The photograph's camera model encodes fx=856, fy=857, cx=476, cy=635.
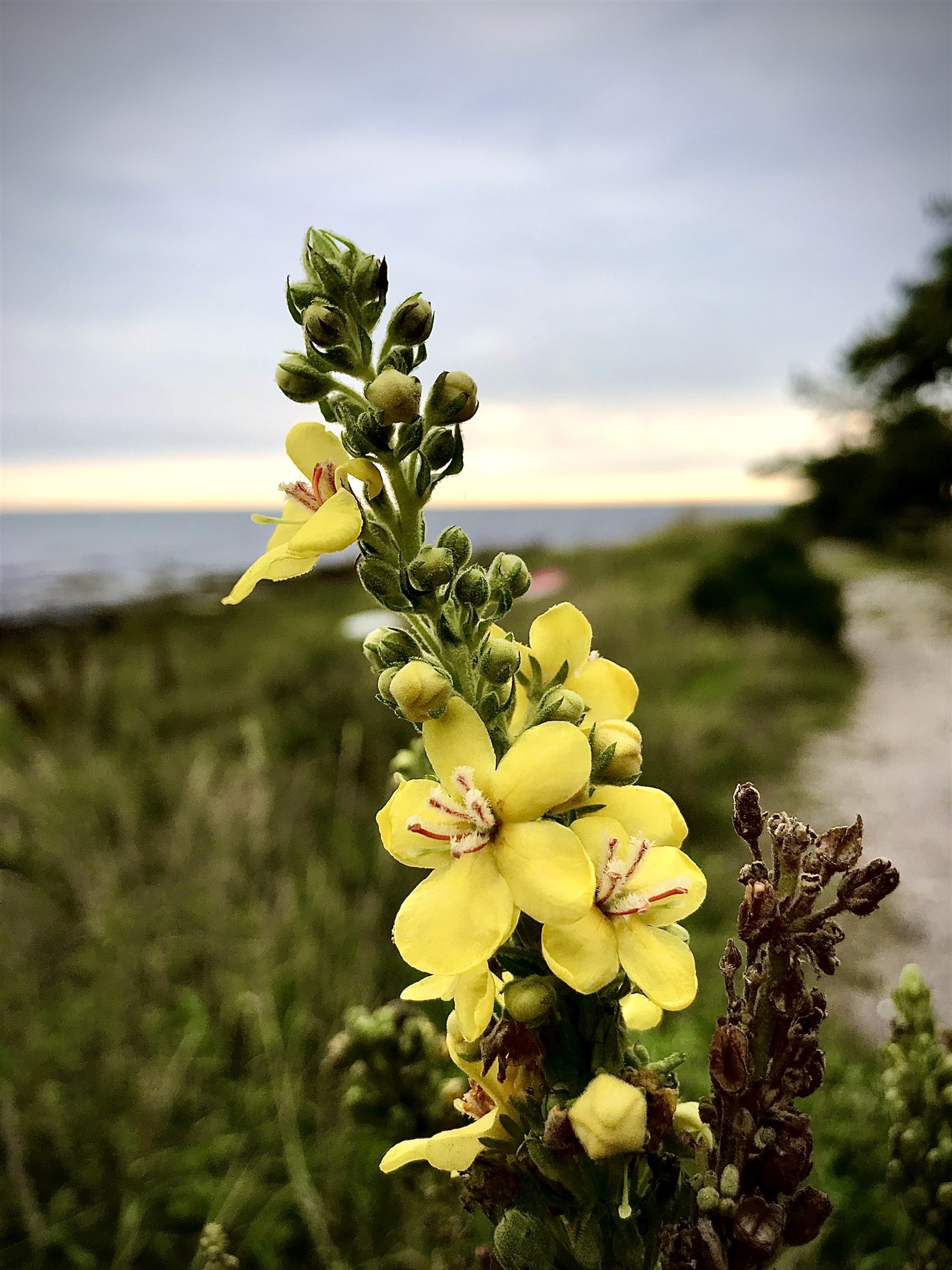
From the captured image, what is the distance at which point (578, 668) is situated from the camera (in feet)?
3.06

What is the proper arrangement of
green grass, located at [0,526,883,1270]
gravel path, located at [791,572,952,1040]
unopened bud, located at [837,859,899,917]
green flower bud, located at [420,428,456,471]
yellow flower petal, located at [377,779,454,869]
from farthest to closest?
gravel path, located at [791,572,952,1040] → green grass, located at [0,526,883,1270] → green flower bud, located at [420,428,456,471] → yellow flower petal, located at [377,779,454,869] → unopened bud, located at [837,859,899,917]

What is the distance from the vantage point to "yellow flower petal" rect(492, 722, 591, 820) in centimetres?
74

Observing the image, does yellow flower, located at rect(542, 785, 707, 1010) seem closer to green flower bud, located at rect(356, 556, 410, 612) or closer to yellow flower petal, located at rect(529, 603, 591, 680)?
yellow flower petal, located at rect(529, 603, 591, 680)

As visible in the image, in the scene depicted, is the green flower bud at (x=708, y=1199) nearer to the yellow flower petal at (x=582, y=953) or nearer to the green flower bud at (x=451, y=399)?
the yellow flower petal at (x=582, y=953)

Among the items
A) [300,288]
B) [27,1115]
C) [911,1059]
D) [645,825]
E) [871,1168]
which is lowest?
[27,1115]

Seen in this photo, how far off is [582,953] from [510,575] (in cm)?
38

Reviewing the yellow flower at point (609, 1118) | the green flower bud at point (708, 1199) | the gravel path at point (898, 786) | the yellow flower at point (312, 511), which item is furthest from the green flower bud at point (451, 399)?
the gravel path at point (898, 786)

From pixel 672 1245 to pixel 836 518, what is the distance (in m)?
21.1

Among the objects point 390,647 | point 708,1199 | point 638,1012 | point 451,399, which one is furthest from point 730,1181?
point 451,399

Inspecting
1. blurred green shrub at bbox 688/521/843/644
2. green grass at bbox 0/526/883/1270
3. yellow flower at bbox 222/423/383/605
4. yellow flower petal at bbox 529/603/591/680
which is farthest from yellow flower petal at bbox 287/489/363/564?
blurred green shrub at bbox 688/521/843/644

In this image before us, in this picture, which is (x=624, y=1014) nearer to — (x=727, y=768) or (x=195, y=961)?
(x=195, y=961)

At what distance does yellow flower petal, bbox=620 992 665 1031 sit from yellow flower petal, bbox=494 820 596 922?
1.04ft

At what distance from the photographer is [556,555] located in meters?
19.6

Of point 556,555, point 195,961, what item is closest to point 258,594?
point 556,555
